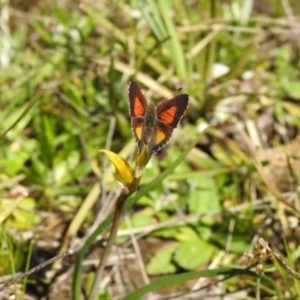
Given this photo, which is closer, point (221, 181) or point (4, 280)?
point (4, 280)

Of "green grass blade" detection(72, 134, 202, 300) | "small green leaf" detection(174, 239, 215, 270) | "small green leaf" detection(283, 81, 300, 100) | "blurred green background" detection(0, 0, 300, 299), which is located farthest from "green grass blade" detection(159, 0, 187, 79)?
"green grass blade" detection(72, 134, 202, 300)

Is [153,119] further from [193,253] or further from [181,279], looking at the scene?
[193,253]

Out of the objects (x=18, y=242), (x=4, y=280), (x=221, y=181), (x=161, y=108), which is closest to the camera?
(x=161, y=108)

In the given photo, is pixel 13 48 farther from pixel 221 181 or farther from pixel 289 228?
pixel 289 228

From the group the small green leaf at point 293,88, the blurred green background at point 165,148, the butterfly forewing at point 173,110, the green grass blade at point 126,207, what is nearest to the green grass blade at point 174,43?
the blurred green background at point 165,148

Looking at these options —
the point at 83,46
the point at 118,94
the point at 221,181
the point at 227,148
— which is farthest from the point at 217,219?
the point at 83,46

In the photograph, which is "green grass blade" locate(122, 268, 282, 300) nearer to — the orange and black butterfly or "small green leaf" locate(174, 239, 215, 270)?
the orange and black butterfly
